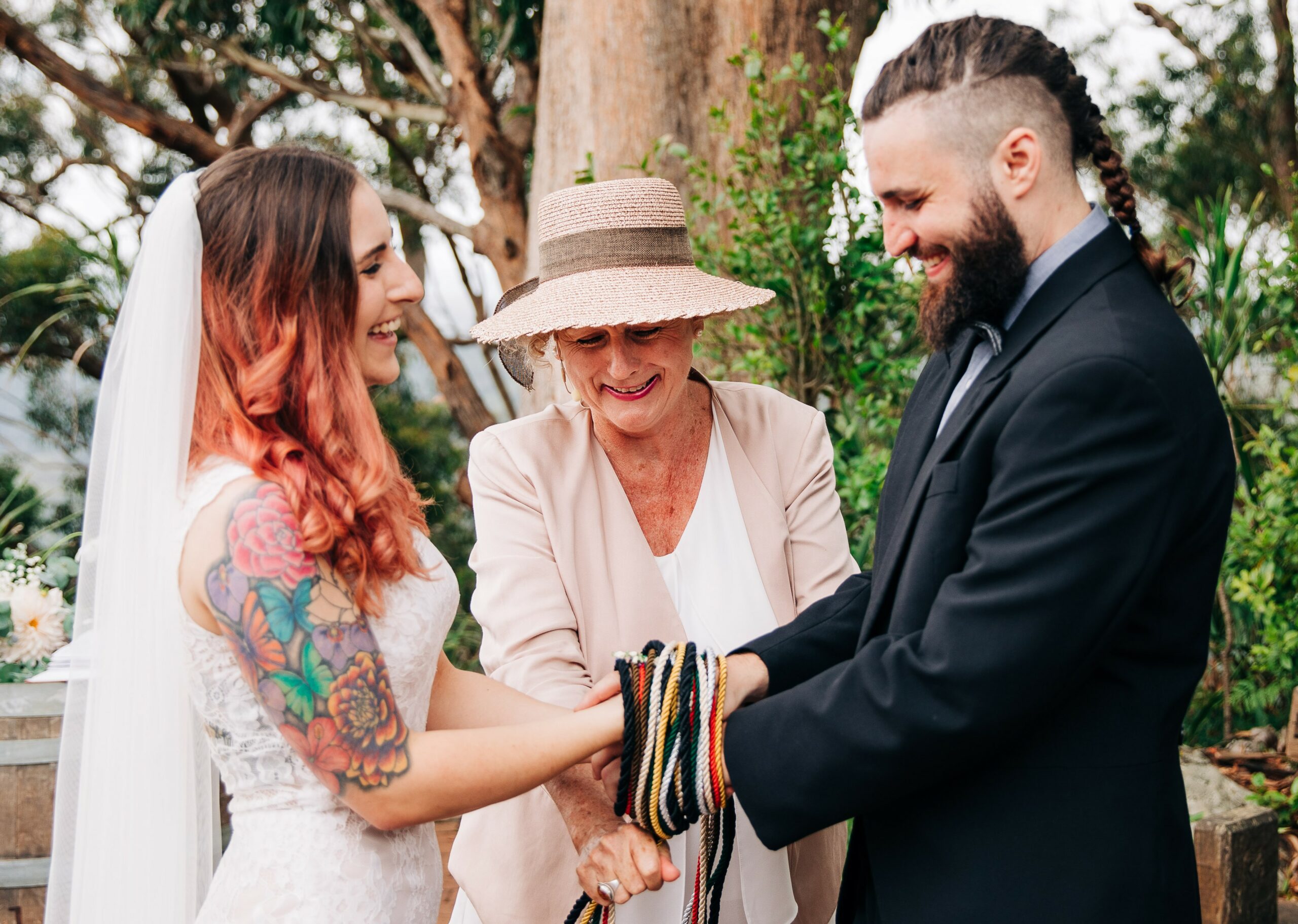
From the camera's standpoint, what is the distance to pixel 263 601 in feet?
5.17

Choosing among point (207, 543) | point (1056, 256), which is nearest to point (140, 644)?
point (207, 543)

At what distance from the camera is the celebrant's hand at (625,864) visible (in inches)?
77.1

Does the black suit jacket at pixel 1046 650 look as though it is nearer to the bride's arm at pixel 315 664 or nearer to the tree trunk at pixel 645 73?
the bride's arm at pixel 315 664

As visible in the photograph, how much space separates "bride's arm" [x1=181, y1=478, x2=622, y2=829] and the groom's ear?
1125 mm

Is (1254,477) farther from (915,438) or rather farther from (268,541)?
(268,541)

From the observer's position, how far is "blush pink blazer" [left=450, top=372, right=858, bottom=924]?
7.30 ft

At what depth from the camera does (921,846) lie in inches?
64.5

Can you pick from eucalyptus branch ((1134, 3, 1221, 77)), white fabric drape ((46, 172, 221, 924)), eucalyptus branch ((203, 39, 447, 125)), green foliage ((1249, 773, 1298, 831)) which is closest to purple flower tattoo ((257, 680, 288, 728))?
white fabric drape ((46, 172, 221, 924))

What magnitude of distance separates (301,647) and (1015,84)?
1294mm

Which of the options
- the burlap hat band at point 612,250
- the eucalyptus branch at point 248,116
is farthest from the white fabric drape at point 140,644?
the eucalyptus branch at point 248,116

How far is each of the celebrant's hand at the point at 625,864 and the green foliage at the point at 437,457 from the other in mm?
6664

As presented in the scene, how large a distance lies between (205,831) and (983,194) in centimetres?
164

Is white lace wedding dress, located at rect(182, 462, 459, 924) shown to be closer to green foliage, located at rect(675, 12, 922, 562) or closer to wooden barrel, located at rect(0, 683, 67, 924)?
wooden barrel, located at rect(0, 683, 67, 924)

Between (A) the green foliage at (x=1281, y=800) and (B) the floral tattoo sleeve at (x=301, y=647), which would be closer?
(B) the floral tattoo sleeve at (x=301, y=647)
